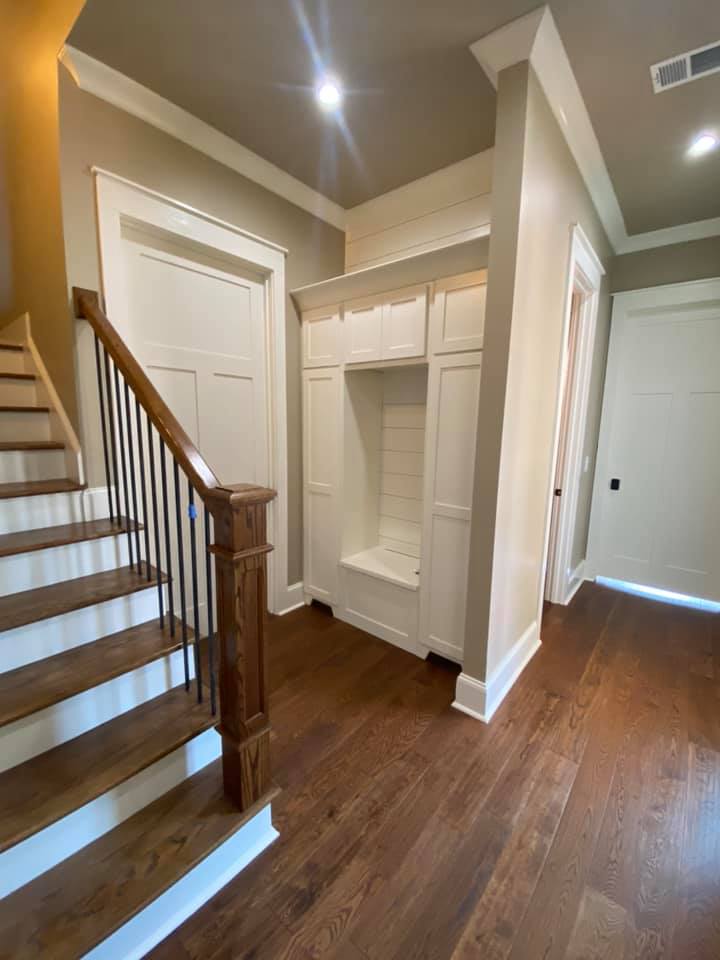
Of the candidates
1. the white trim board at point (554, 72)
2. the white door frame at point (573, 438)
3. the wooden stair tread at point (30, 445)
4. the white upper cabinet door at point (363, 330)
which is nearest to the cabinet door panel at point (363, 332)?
the white upper cabinet door at point (363, 330)

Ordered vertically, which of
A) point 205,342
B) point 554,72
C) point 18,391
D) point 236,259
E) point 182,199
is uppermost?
point 554,72

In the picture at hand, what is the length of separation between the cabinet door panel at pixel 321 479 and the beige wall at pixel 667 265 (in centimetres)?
262

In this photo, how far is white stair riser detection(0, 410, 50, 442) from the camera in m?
1.94

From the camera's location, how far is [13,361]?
213 cm

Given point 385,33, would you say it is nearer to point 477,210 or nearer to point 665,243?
point 477,210

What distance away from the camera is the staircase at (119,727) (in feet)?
3.34

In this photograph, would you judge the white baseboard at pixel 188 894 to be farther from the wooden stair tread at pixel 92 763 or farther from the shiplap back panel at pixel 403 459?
the shiplap back panel at pixel 403 459

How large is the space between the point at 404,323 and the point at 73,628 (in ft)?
6.89

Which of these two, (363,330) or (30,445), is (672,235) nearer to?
(363,330)

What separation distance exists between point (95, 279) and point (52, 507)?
3.41 feet

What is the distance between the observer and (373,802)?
4.96 ft

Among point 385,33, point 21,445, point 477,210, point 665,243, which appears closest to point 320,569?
point 21,445

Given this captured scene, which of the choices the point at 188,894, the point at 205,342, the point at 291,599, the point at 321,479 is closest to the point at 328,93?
the point at 205,342

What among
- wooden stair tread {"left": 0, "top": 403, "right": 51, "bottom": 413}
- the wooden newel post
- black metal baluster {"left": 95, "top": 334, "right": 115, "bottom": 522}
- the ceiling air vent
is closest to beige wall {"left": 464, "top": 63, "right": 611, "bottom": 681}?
the ceiling air vent
